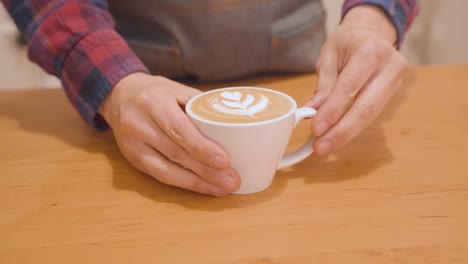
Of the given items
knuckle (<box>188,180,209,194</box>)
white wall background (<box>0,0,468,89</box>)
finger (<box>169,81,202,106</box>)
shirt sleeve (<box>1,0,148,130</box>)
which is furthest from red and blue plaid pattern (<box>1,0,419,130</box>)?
white wall background (<box>0,0,468,89</box>)

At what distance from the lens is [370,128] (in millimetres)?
720

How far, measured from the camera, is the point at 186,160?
0.57m

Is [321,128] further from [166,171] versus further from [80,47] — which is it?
[80,47]

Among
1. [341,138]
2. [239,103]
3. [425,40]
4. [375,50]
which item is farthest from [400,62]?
[425,40]

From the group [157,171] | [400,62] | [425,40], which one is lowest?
[425,40]

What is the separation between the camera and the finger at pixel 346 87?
0.60 m

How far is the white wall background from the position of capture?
1.75 metres

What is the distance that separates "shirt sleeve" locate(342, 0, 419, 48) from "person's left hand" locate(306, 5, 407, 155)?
5 cm

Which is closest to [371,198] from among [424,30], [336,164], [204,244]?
[336,164]

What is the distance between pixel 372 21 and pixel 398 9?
0.07m

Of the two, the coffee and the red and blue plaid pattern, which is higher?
the coffee

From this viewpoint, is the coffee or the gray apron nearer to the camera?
the coffee

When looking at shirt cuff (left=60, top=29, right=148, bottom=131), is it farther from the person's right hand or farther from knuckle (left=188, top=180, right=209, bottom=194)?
knuckle (left=188, top=180, right=209, bottom=194)

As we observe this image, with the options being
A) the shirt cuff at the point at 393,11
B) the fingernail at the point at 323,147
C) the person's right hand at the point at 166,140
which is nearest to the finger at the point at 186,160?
the person's right hand at the point at 166,140
